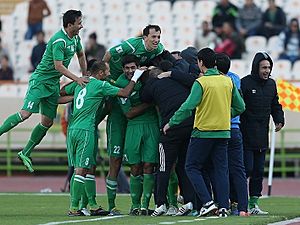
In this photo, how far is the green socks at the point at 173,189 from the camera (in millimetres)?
17375

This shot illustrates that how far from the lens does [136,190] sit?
17125mm

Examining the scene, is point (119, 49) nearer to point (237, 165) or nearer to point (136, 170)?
point (136, 170)

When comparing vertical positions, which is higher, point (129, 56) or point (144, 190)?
point (129, 56)

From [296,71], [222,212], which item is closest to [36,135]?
[222,212]

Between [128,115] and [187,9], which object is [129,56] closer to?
[128,115]

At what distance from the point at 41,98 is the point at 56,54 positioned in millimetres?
827

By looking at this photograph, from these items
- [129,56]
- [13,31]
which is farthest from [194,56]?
[13,31]

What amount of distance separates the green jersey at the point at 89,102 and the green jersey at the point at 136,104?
0.54 metres

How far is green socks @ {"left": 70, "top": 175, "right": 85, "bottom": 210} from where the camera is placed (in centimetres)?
1645

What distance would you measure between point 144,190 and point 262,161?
78.4 inches

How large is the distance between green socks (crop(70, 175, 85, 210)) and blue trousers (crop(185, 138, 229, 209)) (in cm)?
149

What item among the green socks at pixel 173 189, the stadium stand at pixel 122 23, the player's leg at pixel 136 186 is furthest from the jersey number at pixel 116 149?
the stadium stand at pixel 122 23

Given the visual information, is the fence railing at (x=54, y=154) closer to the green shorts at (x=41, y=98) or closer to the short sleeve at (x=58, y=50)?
the green shorts at (x=41, y=98)

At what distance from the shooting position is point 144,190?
17.0 m
